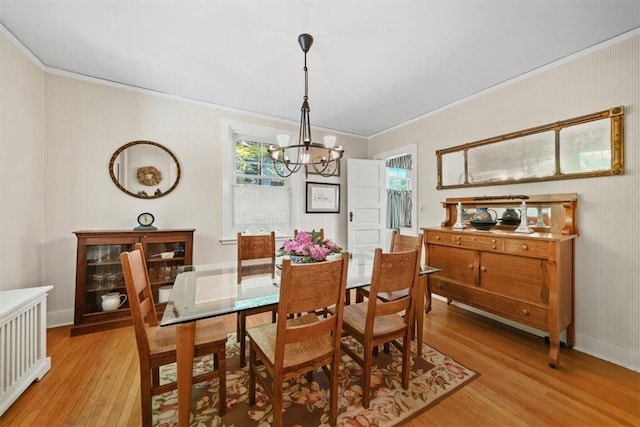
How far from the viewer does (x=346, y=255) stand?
51.9 inches

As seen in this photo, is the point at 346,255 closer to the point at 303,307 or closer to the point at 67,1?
the point at 303,307

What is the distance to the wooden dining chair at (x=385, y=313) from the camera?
4.97 feet

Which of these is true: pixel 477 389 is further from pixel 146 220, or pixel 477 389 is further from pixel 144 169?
pixel 144 169

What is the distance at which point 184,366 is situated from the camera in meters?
1.24

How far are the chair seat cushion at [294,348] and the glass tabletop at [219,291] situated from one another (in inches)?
9.5

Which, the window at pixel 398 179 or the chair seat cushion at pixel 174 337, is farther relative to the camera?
the window at pixel 398 179

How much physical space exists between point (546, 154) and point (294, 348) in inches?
Result: 114

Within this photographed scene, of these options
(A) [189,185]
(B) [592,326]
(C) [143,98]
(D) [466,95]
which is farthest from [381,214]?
(C) [143,98]

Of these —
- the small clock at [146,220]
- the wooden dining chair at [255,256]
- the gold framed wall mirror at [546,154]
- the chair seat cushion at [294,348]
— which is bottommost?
the chair seat cushion at [294,348]

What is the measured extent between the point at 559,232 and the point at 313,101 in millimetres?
2992

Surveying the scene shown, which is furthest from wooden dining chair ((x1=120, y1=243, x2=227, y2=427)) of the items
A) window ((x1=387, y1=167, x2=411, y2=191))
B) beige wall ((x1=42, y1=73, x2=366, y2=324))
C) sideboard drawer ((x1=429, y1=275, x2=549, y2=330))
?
window ((x1=387, y1=167, x2=411, y2=191))

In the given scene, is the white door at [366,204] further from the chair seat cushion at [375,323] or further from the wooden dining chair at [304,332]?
the wooden dining chair at [304,332]

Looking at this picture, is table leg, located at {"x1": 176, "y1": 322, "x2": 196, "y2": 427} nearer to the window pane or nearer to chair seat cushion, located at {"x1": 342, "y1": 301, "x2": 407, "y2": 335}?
chair seat cushion, located at {"x1": 342, "y1": 301, "x2": 407, "y2": 335}

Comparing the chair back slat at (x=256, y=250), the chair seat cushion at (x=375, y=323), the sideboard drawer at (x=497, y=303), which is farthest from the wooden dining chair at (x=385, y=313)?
the sideboard drawer at (x=497, y=303)
